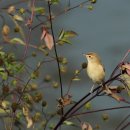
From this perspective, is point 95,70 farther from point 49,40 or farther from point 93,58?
point 49,40

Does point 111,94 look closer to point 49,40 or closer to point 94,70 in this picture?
point 49,40

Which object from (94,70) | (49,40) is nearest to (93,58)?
(94,70)

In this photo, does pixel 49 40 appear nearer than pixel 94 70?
Yes

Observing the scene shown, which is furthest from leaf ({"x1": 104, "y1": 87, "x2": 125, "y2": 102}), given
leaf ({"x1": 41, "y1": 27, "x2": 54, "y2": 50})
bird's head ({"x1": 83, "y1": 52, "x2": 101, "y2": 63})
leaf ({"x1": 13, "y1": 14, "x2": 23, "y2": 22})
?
bird's head ({"x1": 83, "y1": 52, "x2": 101, "y2": 63})

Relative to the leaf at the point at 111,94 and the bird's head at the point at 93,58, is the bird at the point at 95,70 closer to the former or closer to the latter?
the bird's head at the point at 93,58

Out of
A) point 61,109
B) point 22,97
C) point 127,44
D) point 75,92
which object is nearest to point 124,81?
point 61,109

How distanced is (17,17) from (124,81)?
0.35 metres

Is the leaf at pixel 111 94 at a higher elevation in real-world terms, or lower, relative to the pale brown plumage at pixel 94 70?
higher

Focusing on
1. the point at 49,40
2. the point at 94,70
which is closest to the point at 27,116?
the point at 49,40

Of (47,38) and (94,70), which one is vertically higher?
(47,38)

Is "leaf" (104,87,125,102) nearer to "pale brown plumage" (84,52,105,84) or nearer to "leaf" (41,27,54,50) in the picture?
"leaf" (41,27,54,50)

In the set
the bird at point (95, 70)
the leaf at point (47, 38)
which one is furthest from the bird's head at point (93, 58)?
the leaf at point (47, 38)

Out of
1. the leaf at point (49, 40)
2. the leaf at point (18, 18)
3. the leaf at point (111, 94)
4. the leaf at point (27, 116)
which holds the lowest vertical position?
the leaf at point (27, 116)

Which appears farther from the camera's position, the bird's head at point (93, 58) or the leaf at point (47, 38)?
the bird's head at point (93, 58)
